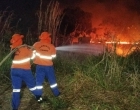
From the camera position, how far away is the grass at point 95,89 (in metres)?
7.90

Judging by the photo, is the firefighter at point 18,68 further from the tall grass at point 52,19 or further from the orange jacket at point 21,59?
the tall grass at point 52,19

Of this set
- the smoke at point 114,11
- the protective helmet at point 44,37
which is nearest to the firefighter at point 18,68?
the protective helmet at point 44,37

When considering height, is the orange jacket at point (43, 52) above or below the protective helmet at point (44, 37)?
below

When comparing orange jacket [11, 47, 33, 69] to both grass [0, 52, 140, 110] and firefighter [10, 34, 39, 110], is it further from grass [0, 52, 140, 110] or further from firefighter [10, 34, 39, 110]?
grass [0, 52, 140, 110]

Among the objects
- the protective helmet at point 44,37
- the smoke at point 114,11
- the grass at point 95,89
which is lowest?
the grass at point 95,89

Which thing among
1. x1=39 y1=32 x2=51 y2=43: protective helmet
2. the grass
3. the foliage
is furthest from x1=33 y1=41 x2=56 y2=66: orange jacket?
the foliage

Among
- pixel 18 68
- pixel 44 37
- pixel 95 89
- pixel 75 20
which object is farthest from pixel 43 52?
pixel 75 20

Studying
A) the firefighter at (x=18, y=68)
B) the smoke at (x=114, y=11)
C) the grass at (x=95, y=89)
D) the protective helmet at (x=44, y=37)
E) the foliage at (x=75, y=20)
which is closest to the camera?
the firefighter at (x=18, y=68)

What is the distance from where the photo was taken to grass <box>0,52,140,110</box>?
25.9 feet

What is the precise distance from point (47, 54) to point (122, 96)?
216 centimetres

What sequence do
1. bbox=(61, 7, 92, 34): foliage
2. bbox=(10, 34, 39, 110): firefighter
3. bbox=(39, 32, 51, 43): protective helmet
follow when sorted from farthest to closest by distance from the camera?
bbox=(61, 7, 92, 34): foliage → bbox=(39, 32, 51, 43): protective helmet → bbox=(10, 34, 39, 110): firefighter

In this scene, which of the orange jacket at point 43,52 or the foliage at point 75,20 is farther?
the foliage at point 75,20

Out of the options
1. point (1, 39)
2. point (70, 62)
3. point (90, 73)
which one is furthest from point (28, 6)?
point (90, 73)

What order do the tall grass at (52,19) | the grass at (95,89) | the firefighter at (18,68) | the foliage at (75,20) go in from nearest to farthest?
the firefighter at (18,68)
the grass at (95,89)
the tall grass at (52,19)
the foliage at (75,20)
